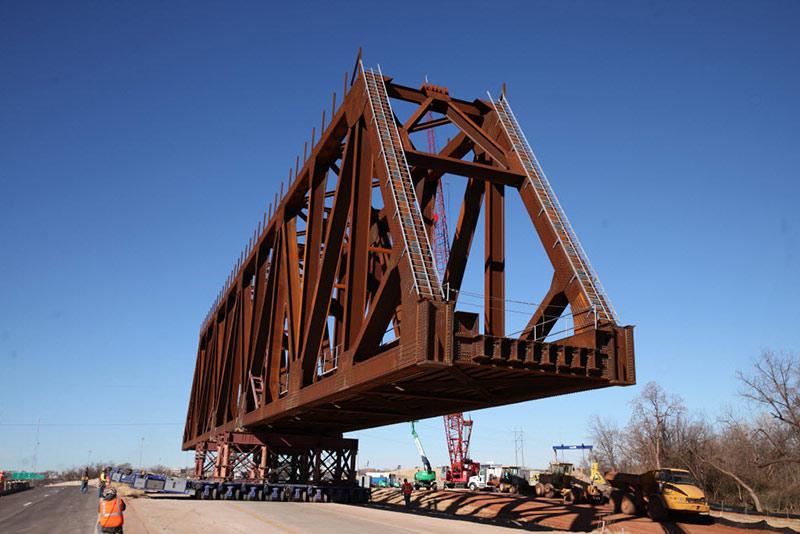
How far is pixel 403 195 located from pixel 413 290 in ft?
11.2

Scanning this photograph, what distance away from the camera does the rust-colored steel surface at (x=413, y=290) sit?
17141 mm

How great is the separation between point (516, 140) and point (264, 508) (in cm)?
1893

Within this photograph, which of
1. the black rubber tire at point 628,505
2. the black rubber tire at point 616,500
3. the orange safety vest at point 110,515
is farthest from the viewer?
the black rubber tire at point 616,500

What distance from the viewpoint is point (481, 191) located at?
2439 cm

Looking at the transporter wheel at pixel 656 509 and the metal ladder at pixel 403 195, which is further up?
the metal ladder at pixel 403 195

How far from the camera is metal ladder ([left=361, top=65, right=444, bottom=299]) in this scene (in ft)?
55.5

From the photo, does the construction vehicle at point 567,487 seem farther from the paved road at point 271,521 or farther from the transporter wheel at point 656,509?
the paved road at point 271,521

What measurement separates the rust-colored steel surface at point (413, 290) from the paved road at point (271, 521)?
13.6ft

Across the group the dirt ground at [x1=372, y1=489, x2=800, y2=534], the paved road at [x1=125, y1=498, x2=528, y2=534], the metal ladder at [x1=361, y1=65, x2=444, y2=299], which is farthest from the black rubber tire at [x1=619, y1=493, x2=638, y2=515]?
the metal ladder at [x1=361, y1=65, x2=444, y2=299]

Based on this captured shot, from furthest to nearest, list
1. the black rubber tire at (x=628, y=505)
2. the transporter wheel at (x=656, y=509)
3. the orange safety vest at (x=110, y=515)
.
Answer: the black rubber tire at (x=628, y=505), the transporter wheel at (x=656, y=509), the orange safety vest at (x=110, y=515)

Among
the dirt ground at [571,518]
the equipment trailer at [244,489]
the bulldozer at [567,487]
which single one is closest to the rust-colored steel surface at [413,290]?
the equipment trailer at [244,489]

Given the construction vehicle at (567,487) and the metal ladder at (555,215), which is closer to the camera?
the metal ladder at (555,215)

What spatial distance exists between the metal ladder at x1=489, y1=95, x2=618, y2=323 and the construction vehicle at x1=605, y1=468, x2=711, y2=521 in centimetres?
1311

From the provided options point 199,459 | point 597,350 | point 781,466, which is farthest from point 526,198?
point 781,466
